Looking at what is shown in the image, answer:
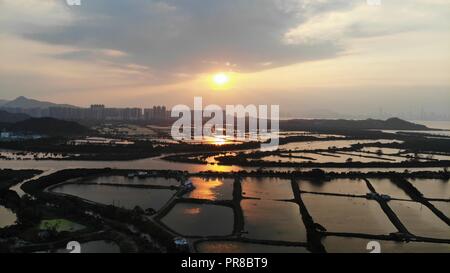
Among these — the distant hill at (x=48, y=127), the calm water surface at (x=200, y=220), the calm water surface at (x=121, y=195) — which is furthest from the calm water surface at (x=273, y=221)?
the distant hill at (x=48, y=127)

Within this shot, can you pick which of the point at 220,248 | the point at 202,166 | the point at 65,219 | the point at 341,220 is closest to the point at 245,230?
the point at 220,248

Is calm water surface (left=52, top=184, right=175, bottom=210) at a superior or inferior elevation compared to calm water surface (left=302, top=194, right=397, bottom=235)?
superior

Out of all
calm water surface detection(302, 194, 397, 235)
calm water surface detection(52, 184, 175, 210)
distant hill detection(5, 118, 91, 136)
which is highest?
distant hill detection(5, 118, 91, 136)

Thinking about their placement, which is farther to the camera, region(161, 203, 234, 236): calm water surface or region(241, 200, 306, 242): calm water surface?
region(161, 203, 234, 236): calm water surface

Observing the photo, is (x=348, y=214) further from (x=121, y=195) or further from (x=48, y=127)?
(x=48, y=127)

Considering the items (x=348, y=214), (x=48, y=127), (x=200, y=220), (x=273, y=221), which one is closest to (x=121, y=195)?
(x=200, y=220)

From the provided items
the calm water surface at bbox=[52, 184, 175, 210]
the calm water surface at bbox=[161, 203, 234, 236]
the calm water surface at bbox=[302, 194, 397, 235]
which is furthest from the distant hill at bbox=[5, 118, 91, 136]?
the calm water surface at bbox=[302, 194, 397, 235]

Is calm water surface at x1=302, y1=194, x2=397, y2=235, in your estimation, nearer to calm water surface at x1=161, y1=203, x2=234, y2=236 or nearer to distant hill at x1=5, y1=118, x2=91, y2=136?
calm water surface at x1=161, y1=203, x2=234, y2=236

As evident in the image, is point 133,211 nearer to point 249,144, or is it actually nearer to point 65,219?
point 65,219
